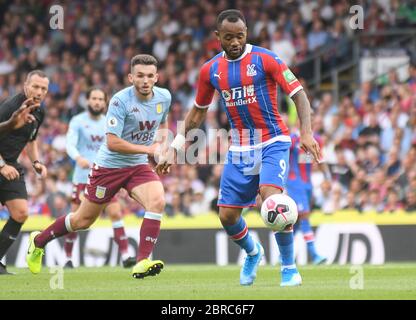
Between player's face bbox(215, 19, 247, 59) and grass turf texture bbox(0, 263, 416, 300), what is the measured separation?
86.2 inches

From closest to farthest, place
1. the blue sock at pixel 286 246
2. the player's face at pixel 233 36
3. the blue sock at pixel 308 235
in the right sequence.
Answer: the player's face at pixel 233 36
the blue sock at pixel 286 246
the blue sock at pixel 308 235

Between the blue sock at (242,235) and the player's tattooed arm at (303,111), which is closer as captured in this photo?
the player's tattooed arm at (303,111)

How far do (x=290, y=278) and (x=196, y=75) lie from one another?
40.8 feet

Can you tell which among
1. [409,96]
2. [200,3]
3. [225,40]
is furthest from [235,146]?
[200,3]

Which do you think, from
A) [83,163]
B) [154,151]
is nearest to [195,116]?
[154,151]

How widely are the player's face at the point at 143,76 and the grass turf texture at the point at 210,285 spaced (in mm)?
2017

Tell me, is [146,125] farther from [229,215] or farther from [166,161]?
[229,215]

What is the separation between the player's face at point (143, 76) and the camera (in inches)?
431

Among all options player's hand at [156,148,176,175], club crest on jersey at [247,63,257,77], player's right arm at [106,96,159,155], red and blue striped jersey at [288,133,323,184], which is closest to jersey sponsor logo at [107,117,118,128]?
player's right arm at [106,96,159,155]

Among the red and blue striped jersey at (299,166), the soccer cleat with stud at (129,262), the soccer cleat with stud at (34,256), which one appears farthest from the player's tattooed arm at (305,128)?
the red and blue striped jersey at (299,166)

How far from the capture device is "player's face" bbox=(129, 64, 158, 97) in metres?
10.9

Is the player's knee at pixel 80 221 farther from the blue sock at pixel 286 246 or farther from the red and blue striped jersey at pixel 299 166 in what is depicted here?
the red and blue striped jersey at pixel 299 166

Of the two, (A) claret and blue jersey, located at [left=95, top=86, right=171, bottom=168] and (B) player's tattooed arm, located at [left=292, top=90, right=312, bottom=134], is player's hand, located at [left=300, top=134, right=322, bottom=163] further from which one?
(A) claret and blue jersey, located at [left=95, top=86, right=171, bottom=168]

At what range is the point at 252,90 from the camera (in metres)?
9.74
